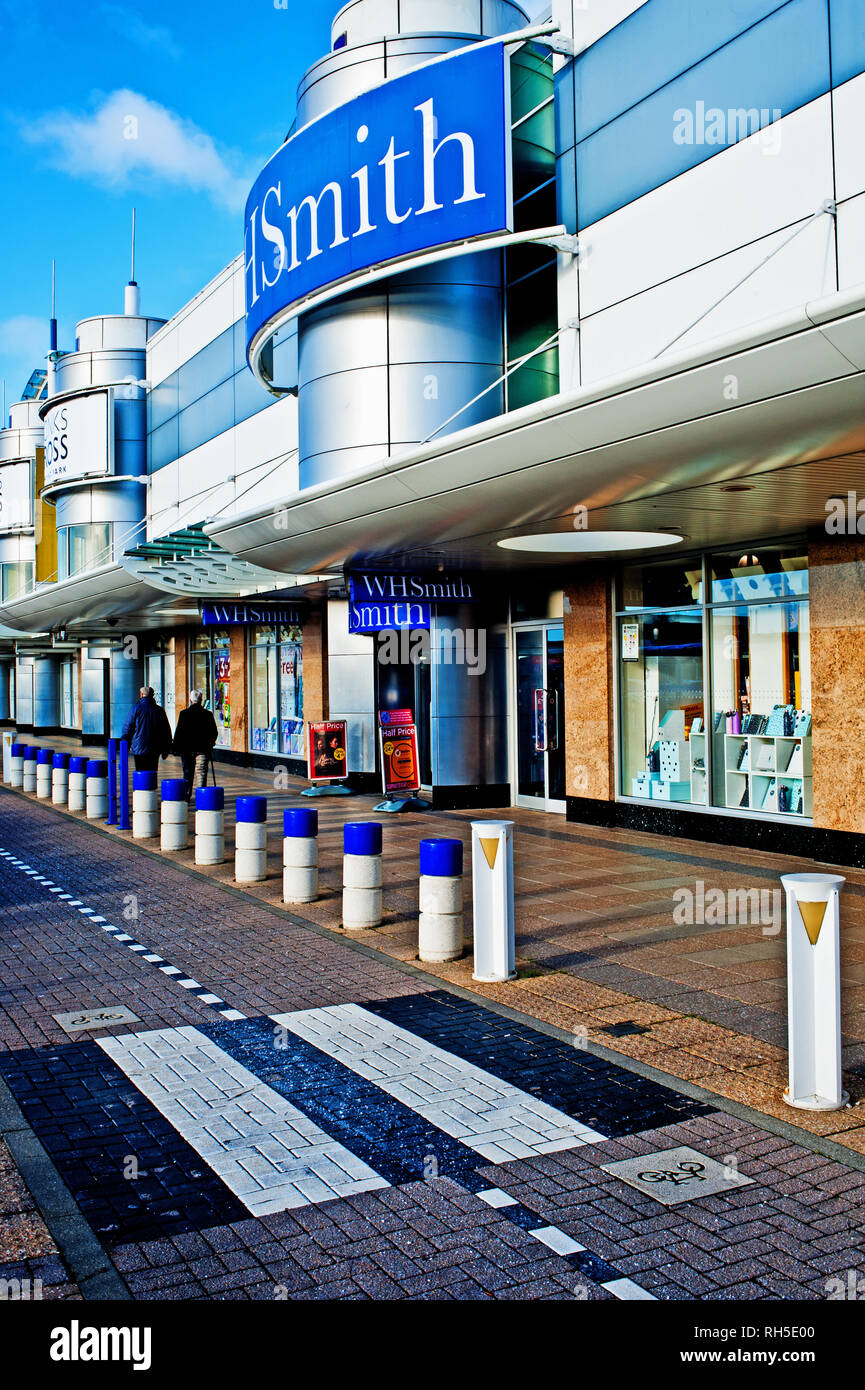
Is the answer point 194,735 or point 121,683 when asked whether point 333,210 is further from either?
point 121,683

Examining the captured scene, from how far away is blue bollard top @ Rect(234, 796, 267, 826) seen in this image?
11.3 m

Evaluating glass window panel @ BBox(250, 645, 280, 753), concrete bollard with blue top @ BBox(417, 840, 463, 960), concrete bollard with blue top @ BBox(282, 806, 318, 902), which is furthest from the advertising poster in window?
glass window panel @ BBox(250, 645, 280, 753)

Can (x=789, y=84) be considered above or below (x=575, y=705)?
above

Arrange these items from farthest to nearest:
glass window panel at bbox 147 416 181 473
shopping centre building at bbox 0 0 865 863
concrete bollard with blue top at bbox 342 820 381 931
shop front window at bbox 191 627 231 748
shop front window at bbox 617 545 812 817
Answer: glass window panel at bbox 147 416 181 473
shop front window at bbox 191 627 231 748
shop front window at bbox 617 545 812 817
shopping centre building at bbox 0 0 865 863
concrete bollard with blue top at bbox 342 820 381 931

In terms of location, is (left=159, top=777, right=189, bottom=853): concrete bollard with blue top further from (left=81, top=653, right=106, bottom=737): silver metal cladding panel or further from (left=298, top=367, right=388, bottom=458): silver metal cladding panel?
(left=81, top=653, right=106, bottom=737): silver metal cladding panel

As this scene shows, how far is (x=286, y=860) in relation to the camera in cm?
1054

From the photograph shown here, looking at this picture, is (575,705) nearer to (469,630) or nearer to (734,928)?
(469,630)

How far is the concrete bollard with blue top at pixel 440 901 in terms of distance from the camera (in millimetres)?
8195

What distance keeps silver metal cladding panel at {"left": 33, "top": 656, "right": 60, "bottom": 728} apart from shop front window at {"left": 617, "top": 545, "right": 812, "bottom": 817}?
37.7 m

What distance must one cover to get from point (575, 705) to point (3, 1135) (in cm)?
1159

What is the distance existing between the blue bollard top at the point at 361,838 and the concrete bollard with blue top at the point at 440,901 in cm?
97

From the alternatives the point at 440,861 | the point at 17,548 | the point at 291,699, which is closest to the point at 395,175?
the point at 440,861

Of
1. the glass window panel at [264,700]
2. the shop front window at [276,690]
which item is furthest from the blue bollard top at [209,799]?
the glass window panel at [264,700]
